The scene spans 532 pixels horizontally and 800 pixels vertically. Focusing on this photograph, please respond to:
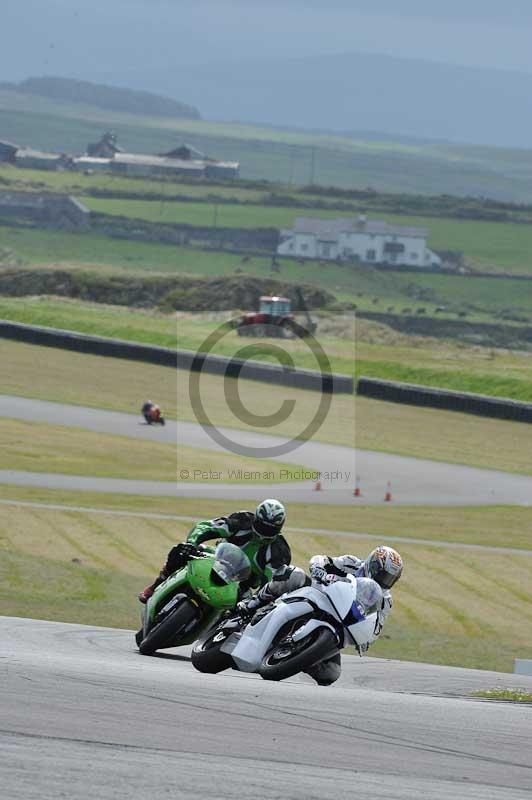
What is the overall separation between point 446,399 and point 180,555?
38.2 m

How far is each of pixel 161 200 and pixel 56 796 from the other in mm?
168552

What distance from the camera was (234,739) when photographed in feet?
28.8

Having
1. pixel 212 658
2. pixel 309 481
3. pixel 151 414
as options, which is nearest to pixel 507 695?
pixel 212 658

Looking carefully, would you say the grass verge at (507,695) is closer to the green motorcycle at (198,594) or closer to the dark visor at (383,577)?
the dark visor at (383,577)

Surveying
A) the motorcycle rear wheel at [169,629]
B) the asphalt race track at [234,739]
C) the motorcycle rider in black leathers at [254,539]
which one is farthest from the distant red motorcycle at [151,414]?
the asphalt race track at [234,739]

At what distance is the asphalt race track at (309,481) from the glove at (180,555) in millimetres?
20512

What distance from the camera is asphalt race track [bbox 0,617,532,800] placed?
7617 mm

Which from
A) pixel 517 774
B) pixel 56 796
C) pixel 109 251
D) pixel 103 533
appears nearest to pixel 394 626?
pixel 103 533

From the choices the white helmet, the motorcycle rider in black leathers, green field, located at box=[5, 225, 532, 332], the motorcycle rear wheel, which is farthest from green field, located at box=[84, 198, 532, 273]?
the motorcycle rear wheel

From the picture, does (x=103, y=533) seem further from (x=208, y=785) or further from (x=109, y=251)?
(x=109, y=251)

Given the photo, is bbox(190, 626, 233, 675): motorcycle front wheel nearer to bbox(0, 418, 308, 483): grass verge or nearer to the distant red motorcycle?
bbox(0, 418, 308, 483): grass verge

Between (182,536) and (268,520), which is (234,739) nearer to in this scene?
(268,520)

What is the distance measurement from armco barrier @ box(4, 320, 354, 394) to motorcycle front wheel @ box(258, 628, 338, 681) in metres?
40.8

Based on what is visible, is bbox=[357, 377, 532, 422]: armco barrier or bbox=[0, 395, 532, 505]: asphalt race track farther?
bbox=[357, 377, 532, 422]: armco barrier
